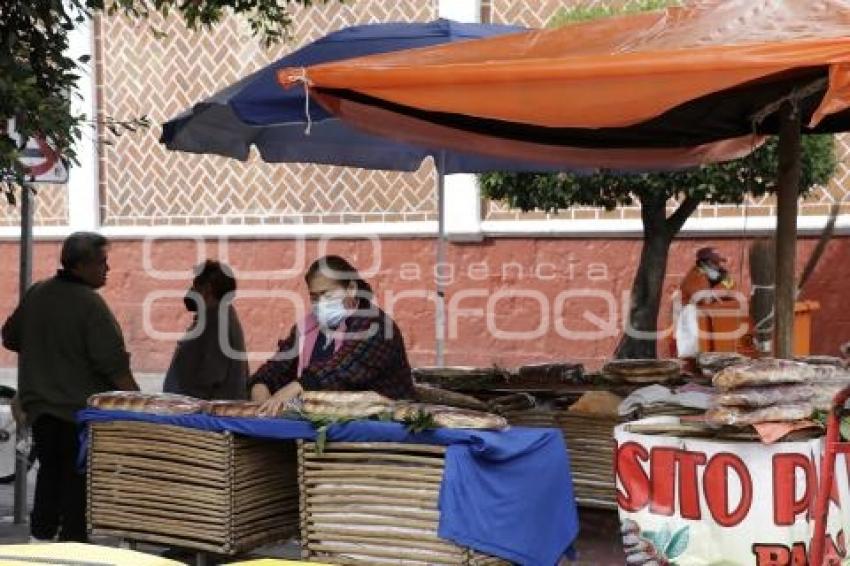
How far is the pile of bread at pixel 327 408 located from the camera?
17.9ft

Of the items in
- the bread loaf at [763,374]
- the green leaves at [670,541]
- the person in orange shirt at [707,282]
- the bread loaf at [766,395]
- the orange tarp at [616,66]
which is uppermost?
the orange tarp at [616,66]

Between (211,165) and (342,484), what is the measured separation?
34.5 ft

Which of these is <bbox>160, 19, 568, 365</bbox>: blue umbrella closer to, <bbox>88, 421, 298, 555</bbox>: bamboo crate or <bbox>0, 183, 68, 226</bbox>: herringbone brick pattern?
<bbox>88, 421, 298, 555</bbox>: bamboo crate

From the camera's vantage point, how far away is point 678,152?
8086 millimetres

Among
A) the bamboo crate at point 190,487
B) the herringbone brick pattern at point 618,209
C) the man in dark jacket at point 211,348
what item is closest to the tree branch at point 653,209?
the herringbone brick pattern at point 618,209

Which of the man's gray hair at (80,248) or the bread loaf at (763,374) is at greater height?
the man's gray hair at (80,248)

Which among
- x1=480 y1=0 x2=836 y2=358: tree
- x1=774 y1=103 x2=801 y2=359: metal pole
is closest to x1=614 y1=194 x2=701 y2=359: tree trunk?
x1=480 y1=0 x2=836 y2=358: tree

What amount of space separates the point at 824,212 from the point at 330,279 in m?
7.75

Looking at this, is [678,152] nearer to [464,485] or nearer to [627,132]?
[627,132]

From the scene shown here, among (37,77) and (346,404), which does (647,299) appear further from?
(346,404)

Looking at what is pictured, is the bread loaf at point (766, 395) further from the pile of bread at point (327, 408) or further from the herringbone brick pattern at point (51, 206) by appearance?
the herringbone brick pattern at point (51, 206)

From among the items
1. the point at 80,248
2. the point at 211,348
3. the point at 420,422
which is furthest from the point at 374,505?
the point at 80,248

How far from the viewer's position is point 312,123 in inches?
311

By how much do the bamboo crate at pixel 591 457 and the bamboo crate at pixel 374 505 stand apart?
1762 mm
